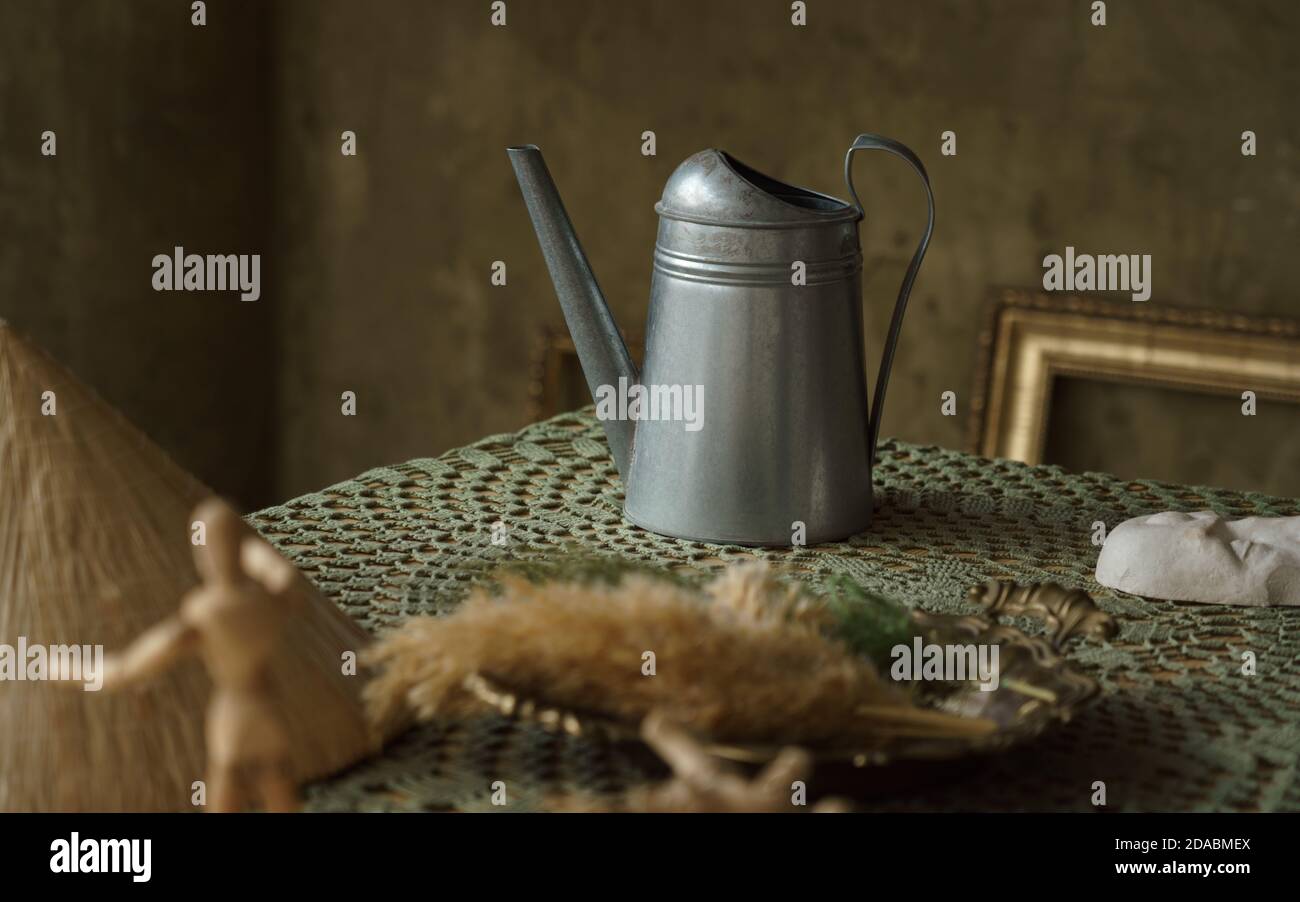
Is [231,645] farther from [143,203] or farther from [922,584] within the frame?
[143,203]

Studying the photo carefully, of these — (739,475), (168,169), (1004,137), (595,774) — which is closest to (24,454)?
(595,774)

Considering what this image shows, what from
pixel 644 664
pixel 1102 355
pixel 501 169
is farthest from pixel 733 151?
pixel 644 664

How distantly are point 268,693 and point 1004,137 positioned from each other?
79.9 inches

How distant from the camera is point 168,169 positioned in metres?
2.83

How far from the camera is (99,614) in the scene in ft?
2.17

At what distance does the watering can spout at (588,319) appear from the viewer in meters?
1.15

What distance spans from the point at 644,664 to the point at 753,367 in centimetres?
43

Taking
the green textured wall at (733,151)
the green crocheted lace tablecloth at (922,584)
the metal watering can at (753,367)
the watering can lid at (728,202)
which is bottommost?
the green crocheted lace tablecloth at (922,584)

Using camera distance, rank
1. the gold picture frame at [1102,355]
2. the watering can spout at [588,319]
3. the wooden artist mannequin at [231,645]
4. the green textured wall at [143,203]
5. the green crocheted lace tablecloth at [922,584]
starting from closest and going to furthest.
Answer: the wooden artist mannequin at [231,645] < the green crocheted lace tablecloth at [922,584] < the watering can spout at [588,319] < the gold picture frame at [1102,355] < the green textured wall at [143,203]

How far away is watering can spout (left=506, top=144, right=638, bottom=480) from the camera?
1.15m

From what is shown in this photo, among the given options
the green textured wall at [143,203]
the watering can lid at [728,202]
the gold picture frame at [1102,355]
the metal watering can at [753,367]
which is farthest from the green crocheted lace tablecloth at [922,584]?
the green textured wall at [143,203]

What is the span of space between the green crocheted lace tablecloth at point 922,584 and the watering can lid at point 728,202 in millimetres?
231

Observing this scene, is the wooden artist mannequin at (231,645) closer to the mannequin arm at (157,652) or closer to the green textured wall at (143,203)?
the mannequin arm at (157,652)
